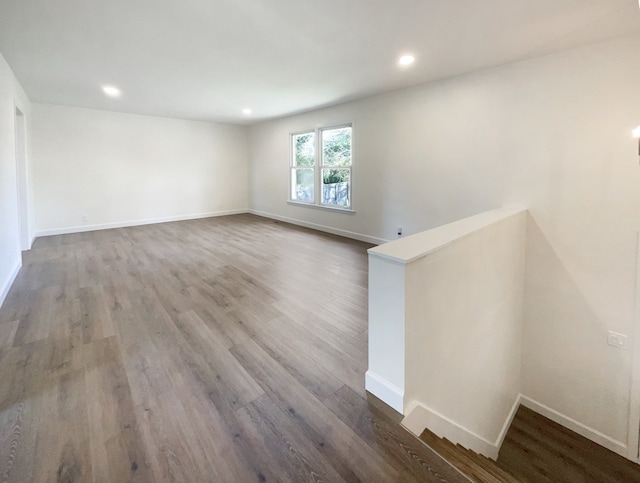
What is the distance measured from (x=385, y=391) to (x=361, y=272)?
2.20 m

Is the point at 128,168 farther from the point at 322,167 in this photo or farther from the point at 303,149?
the point at 322,167

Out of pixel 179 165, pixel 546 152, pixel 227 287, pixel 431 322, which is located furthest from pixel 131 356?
pixel 179 165

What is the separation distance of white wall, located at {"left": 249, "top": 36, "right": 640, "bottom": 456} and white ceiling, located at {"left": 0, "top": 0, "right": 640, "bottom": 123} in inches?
12.6

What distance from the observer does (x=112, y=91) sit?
4.64m

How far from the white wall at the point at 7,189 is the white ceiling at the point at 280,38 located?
1.04 feet

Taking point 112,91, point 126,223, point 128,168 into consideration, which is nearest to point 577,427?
point 112,91

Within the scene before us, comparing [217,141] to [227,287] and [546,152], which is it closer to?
[227,287]

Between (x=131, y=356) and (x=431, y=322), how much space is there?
78.0 inches

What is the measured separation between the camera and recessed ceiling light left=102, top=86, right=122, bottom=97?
176 inches

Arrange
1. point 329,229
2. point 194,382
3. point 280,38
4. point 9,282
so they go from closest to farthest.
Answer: point 194,382, point 280,38, point 9,282, point 329,229

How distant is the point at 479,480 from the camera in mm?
1347

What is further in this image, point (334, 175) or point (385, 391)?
point (334, 175)

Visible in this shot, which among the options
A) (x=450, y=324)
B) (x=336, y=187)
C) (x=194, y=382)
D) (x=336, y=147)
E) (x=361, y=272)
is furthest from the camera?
(x=336, y=187)

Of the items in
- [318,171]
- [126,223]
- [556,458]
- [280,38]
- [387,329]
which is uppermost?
[280,38]
